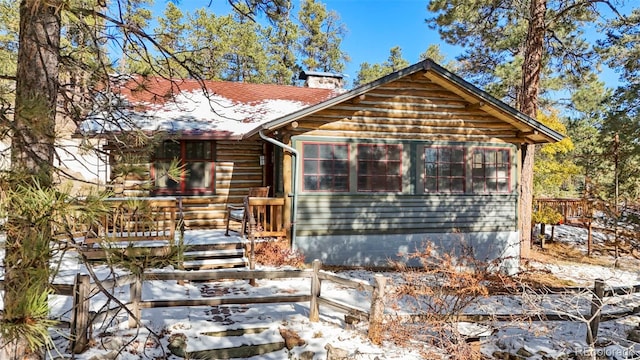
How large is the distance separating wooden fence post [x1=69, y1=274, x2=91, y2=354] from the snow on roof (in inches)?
158

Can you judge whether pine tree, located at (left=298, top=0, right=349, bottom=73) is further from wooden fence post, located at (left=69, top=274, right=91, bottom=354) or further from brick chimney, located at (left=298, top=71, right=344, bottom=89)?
wooden fence post, located at (left=69, top=274, right=91, bottom=354)

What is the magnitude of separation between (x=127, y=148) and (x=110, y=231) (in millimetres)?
6048

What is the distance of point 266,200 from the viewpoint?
8.84m

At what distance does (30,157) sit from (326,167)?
23.5ft

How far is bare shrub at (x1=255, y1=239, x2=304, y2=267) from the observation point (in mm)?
8570

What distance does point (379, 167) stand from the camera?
A: 32.2 feet

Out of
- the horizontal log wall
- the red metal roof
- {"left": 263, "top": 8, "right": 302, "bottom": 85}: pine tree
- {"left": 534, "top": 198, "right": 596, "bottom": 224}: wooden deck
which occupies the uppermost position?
{"left": 263, "top": 8, "right": 302, "bottom": 85}: pine tree

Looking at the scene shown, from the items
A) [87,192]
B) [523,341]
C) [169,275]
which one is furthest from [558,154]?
[87,192]

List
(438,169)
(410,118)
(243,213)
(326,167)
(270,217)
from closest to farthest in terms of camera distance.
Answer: (243,213) → (270,217) → (326,167) → (410,118) → (438,169)

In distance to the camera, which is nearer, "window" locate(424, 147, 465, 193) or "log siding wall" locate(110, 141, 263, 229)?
"window" locate(424, 147, 465, 193)

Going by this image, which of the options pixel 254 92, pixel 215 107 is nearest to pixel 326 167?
pixel 215 107

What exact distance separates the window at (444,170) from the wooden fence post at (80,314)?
784 cm

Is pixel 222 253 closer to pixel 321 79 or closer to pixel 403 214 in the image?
pixel 403 214

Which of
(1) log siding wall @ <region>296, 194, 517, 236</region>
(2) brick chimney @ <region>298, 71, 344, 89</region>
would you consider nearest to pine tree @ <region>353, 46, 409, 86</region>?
(2) brick chimney @ <region>298, 71, 344, 89</region>
